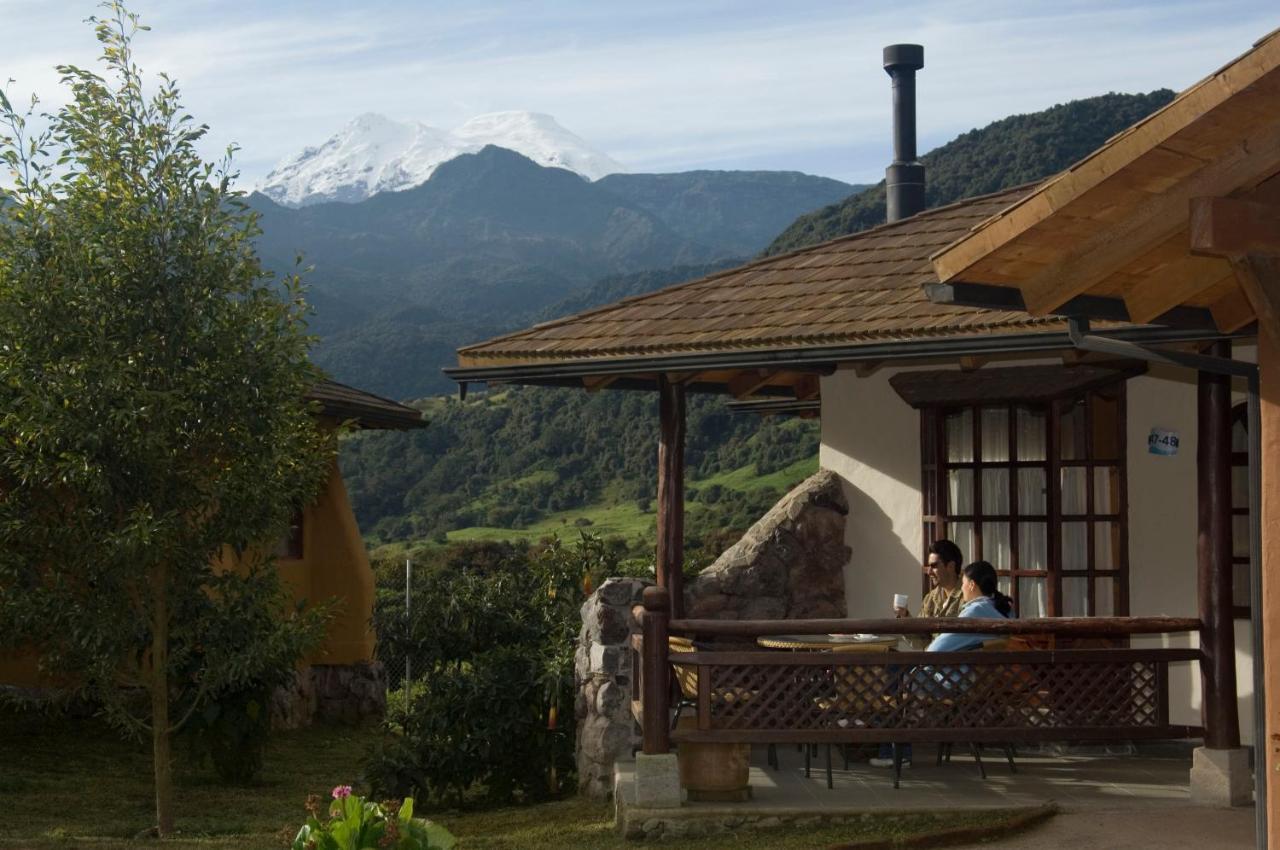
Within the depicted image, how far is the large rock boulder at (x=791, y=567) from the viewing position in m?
12.1

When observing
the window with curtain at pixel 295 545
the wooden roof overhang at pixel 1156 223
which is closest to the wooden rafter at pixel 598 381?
the wooden roof overhang at pixel 1156 223

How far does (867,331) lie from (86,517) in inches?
202

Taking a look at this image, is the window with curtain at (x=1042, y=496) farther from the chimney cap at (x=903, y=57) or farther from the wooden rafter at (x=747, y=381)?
the chimney cap at (x=903, y=57)

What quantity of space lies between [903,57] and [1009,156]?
1477 inches

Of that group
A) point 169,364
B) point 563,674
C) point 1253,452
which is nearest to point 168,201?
point 169,364

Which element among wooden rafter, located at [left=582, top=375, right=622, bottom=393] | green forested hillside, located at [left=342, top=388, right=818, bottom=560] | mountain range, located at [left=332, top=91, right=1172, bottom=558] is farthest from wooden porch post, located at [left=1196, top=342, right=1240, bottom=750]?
green forested hillside, located at [left=342, top=388, right=818, bottom=560]

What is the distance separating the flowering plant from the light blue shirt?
3.71 meters

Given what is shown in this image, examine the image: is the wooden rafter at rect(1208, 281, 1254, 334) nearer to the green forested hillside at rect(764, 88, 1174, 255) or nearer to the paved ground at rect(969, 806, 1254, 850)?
the paved ground at rect(969, 806, 1254, 850)

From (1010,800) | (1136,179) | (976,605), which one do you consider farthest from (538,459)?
(1136,179)

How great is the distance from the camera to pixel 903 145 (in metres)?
14.9

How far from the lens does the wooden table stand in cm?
959

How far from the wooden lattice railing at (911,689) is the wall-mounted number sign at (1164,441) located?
180cm

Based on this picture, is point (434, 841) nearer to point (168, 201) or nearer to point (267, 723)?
point (168, 201)

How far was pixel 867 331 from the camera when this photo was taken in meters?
9.45
